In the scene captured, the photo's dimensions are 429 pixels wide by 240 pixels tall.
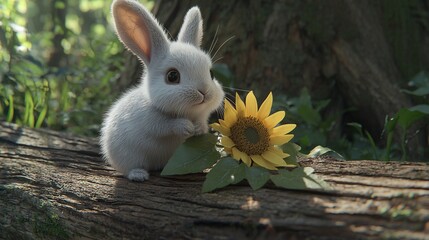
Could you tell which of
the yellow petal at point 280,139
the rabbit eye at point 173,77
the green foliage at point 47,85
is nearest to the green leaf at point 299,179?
the yellow petal at point 280,139

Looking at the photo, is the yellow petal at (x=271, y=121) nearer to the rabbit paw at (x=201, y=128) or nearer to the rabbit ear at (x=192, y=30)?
the rabbit paw at (x=201, y=128)

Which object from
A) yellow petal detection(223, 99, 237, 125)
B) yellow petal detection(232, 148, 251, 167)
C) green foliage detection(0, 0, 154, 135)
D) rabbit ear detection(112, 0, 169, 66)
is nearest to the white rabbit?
rabbit ear detection(112, 0, 169, 66)

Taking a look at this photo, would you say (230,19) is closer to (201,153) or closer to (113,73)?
(113,73)

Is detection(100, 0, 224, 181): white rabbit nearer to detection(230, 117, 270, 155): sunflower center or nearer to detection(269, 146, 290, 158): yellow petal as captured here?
detection(230, 117, 270, 155): sunflower center

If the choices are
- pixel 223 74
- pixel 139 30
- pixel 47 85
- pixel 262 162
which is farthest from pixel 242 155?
pixel 47 85

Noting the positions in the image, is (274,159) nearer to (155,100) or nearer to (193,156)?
(193,156)

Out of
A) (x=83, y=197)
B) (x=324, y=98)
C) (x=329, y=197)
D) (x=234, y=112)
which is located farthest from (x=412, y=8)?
(x=83, y=197)
